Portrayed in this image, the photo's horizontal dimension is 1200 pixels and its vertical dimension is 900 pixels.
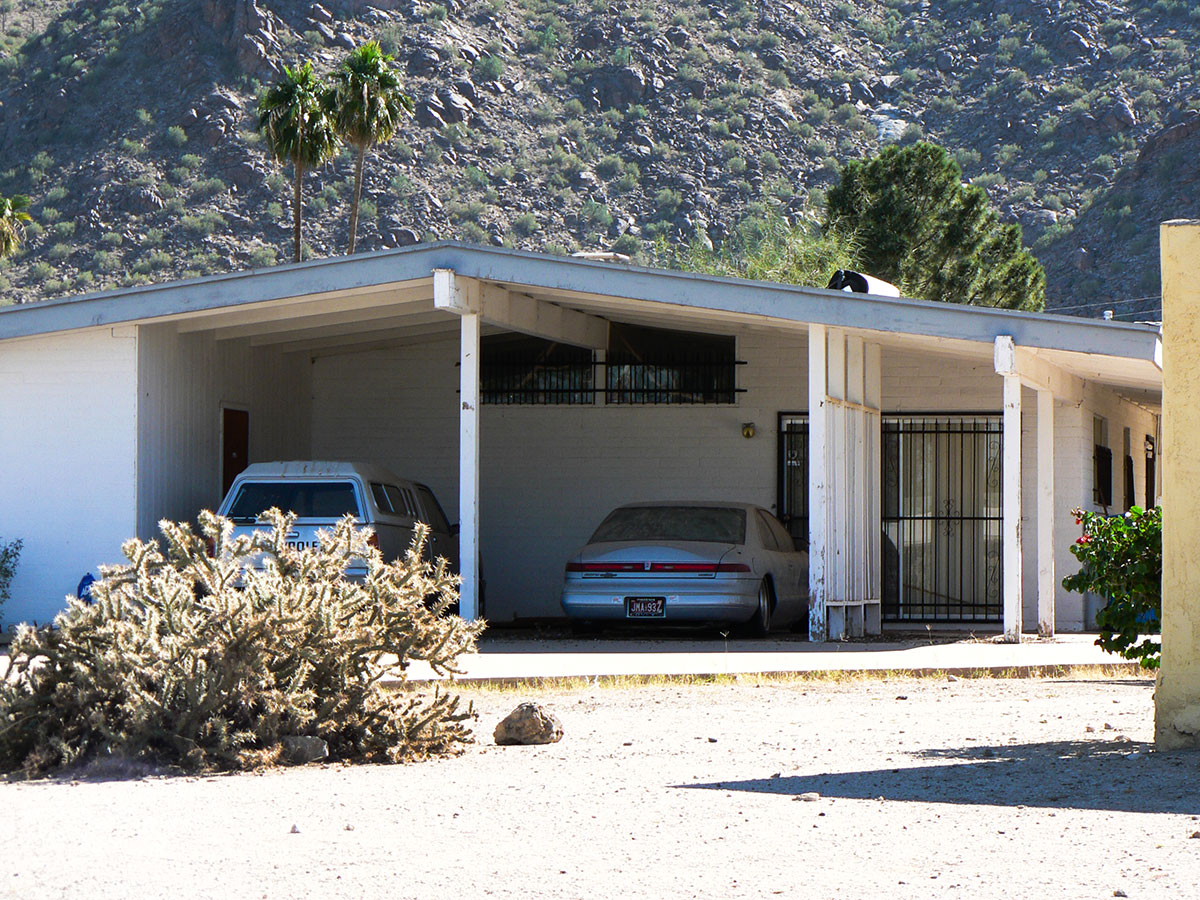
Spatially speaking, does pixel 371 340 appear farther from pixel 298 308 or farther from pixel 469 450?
pixel 469 450

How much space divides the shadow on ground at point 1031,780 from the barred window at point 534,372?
1201cm

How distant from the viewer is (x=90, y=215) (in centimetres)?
5697

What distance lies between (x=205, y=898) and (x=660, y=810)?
2.00 metres

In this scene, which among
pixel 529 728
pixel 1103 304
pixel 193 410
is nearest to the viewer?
pixel 529 728

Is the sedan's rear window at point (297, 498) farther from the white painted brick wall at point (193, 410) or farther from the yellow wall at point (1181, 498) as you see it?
the yellow wall at point (1181, 498)

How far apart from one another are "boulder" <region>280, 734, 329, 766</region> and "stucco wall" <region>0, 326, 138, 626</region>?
7.76 metres

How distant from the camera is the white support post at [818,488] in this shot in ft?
44.9

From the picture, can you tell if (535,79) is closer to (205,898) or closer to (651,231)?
(651,231)

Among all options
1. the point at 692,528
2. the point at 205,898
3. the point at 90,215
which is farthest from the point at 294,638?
the point at 90,215

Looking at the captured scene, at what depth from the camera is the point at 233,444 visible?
17297 millimetres

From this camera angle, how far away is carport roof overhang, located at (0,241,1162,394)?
→ 13062mm

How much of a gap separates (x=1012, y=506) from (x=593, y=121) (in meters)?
50.9

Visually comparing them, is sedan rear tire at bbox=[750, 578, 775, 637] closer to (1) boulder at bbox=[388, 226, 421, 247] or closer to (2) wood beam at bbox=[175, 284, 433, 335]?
(2) wood beam at bbox=[175, 284, 433, 335]

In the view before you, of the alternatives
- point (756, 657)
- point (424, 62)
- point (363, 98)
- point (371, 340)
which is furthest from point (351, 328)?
point (424, 62)
